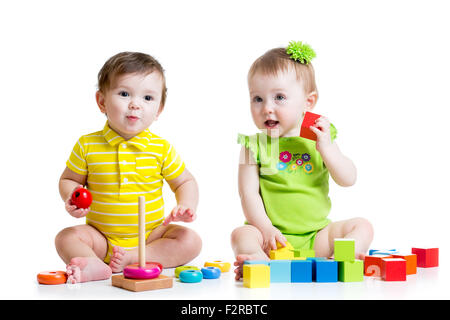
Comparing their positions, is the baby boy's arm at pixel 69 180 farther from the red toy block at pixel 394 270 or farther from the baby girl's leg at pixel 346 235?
the red toy block at pixel 394 270

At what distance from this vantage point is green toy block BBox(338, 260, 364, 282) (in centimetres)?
201

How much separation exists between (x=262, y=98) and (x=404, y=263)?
82cm

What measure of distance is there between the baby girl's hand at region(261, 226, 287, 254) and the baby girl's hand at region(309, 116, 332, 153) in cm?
35

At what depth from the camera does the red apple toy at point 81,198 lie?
202 cm

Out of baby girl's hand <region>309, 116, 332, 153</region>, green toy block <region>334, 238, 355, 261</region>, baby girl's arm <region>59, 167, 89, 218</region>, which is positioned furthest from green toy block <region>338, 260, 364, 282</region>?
baby girl's arm <region>59, 167, 89, 218</region>

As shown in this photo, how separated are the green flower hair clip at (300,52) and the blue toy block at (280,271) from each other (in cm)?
86

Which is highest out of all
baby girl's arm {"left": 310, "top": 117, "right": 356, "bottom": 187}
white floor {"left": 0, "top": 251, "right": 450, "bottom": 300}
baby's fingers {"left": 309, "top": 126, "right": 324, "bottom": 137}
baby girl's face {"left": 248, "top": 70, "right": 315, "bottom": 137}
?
baby girl's face {"left": 248, "top": 70, "right": 315, "bottom": 137}

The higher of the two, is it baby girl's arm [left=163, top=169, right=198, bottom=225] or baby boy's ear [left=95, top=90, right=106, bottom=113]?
baby boy's ear [left=95, top=90, right=106, bottom=113]

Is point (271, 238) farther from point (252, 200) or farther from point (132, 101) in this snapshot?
point (132, 101)

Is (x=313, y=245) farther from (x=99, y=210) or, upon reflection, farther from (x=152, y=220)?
(x=99, y=210)

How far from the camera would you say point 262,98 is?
2.44m
